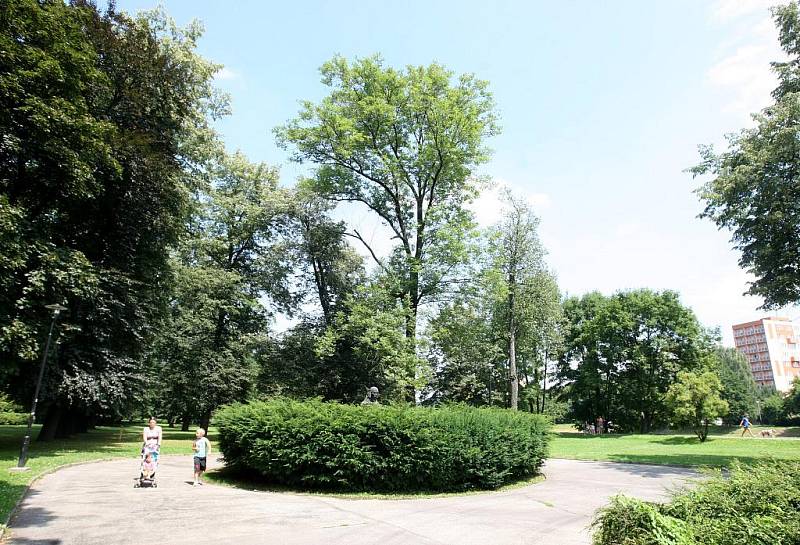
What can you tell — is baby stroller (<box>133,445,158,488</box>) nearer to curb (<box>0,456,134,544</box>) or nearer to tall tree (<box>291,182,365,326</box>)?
curb (<box>0,456,134,544</box>)

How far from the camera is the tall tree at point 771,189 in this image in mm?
18719

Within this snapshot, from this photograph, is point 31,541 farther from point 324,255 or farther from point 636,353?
point 636,353

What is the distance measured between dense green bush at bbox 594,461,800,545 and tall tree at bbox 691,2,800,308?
663 inches

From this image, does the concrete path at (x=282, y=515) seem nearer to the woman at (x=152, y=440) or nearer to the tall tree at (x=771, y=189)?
the woman at (x=152, y=440)

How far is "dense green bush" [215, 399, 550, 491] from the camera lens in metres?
12.8

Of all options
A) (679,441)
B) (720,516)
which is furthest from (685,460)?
(720,516)

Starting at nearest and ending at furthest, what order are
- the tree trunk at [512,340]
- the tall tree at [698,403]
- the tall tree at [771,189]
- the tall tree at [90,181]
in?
the tall tree at [90,181] < the tall tree at [771,189] < the tree trunk at [512,340] < the tall tree at [698,403]

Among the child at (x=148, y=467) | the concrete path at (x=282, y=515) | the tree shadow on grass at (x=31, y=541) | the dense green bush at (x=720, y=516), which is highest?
the dense green bush at (x=720, y=516)

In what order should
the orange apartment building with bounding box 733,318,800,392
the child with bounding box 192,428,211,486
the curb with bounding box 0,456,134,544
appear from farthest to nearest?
the orange apartment building with bounding box 733,318,800,392 → the child with bounding box 192,428,211,486 → the curb with bounding box 0,456,134,544

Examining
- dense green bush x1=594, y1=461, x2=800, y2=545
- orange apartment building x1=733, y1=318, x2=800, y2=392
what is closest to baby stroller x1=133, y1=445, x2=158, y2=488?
dense green bush x1=594, y1=461, x2=800, y2=545

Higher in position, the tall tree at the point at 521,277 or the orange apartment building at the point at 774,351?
the orange apartment building at the point at 774,351

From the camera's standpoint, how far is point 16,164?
57.1 ft

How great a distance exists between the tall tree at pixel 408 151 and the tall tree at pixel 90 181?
287 inches

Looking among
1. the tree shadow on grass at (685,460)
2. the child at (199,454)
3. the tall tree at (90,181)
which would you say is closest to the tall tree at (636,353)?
the tree shadow on grass at (685,460)
